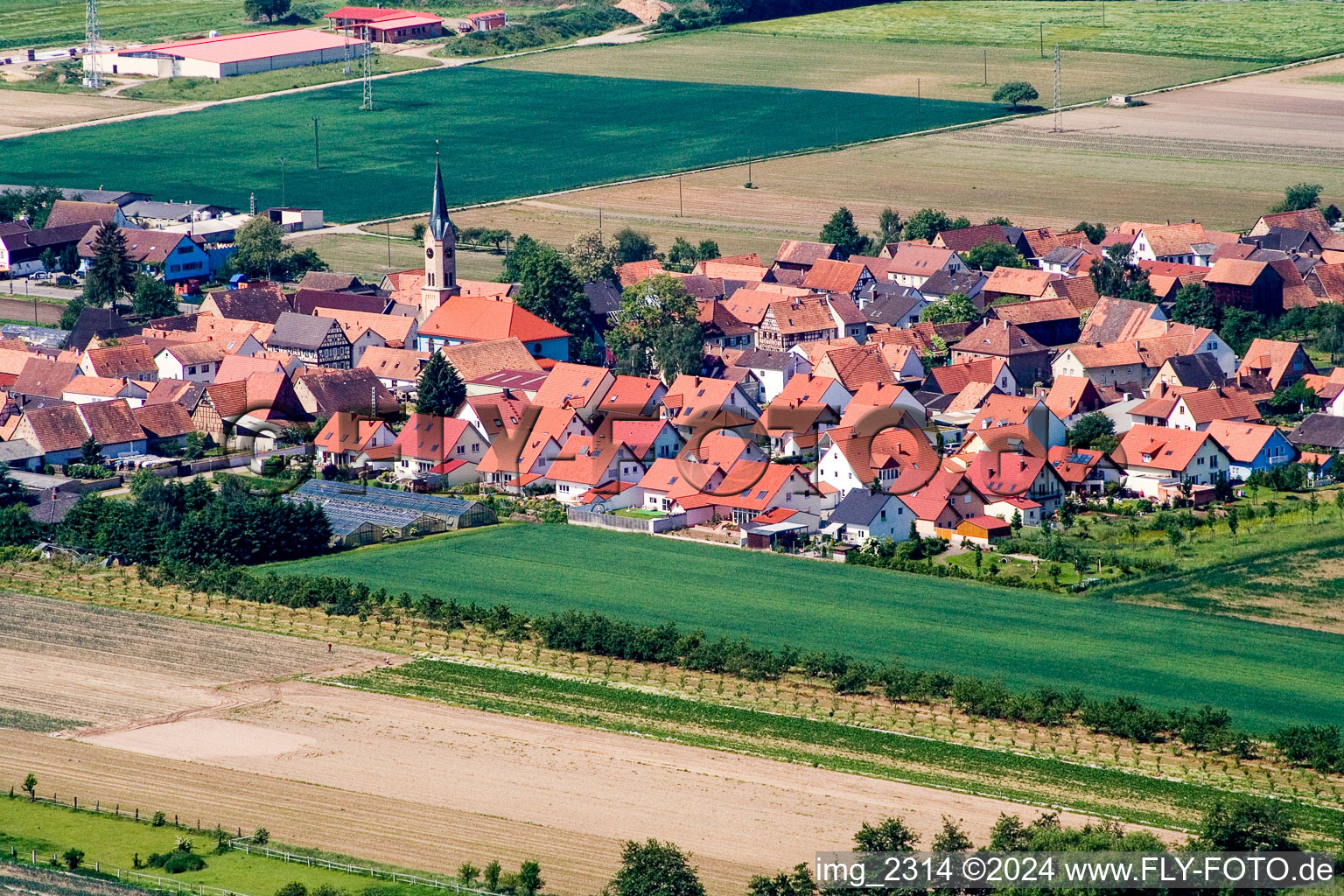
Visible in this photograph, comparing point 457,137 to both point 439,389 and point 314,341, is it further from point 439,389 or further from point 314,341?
point 439,389

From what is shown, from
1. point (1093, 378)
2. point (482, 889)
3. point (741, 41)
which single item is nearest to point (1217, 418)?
point (1093, 378)

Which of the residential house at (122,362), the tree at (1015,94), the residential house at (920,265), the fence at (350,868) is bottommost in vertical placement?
the fence at (350,868)

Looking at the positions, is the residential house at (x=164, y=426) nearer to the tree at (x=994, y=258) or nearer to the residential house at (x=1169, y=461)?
the residential house at (x=1169, y=461)

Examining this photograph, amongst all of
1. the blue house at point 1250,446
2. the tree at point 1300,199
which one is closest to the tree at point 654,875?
the blue house at point 1250,446

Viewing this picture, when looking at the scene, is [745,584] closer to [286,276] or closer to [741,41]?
[286,276]

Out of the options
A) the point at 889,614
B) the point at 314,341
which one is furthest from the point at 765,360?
the point at 889,614

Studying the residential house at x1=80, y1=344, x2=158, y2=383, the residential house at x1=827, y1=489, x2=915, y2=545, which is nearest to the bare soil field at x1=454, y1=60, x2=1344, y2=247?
the residential house at x1=80, y1=344, x2=158, y2=383
